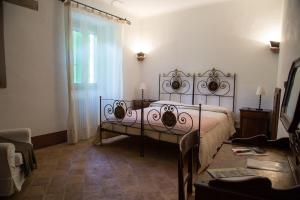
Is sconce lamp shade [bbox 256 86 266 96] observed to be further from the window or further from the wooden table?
the window

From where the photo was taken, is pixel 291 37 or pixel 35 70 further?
pixel 35 70

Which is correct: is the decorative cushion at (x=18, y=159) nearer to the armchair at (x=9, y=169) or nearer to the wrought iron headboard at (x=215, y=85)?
the armchair at (x=9, y=169)

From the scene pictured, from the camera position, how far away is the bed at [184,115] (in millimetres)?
3133

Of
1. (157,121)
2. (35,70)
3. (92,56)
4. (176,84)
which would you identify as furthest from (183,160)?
(176,84)

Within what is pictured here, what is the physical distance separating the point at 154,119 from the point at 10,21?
259cm

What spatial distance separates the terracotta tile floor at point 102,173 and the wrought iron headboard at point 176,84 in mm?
1691

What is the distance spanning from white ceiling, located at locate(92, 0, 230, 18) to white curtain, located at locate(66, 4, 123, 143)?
0.42m

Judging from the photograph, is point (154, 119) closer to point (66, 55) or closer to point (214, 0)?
point (66, 55)

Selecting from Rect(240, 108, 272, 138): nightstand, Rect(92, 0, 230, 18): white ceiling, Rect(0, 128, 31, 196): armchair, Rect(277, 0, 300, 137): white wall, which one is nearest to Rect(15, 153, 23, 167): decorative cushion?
Rect(0, 128, 31, 196): armchair

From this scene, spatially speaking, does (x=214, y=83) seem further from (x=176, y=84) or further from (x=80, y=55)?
(x=80, y=55)

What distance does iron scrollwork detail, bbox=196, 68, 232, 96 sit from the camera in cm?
465

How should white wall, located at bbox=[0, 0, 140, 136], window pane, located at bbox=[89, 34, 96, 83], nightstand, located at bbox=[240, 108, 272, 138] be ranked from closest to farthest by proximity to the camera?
white wall, located at bbox=[0, 0, 140, 136]
nightstand, located at bbox=[240, 108, 272, 138]
window pane, located at bbox=[89, 34, 96, 83]

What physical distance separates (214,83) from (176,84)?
2.97ft

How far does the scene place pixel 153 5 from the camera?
15.7 ft
